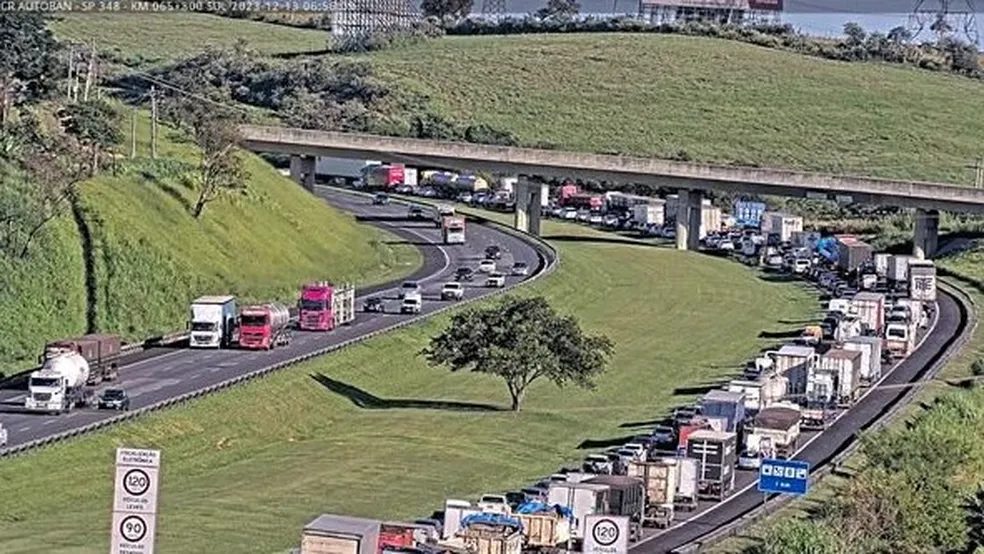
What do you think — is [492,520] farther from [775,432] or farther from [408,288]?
[408,288]

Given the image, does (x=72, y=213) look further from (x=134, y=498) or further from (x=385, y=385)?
(x=134, y=498)

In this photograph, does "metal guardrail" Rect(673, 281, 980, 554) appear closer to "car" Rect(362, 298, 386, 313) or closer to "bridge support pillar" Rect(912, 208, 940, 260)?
"car" Rect(362, 298, 386, 313)

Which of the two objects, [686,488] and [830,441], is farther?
[830,441]

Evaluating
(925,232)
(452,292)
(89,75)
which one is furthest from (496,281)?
(925,232)

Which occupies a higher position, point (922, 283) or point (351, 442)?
point (922, 283)

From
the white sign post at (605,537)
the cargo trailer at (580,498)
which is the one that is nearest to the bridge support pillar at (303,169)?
the cargo trailer at (580,498)

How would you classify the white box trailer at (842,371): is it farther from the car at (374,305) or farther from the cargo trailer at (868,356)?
the car at (374,305)

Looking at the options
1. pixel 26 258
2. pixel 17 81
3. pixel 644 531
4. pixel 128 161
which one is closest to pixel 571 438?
pixel 644 531
